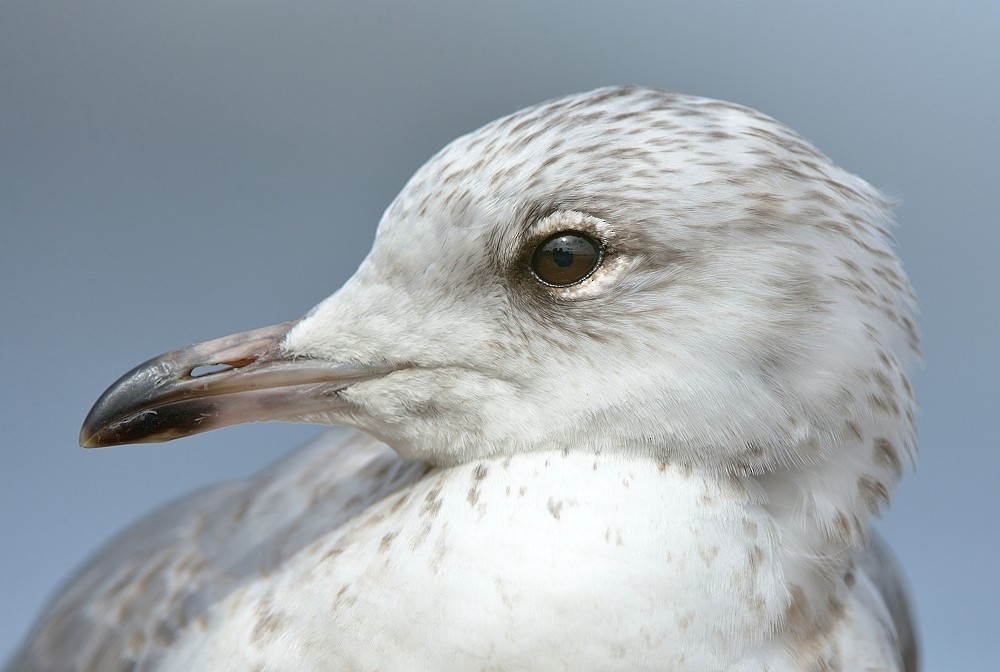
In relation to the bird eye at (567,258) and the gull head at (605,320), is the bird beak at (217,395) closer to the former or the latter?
the gull head at (605,320)

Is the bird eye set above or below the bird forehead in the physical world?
below

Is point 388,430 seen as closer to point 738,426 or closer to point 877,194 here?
point 738,426

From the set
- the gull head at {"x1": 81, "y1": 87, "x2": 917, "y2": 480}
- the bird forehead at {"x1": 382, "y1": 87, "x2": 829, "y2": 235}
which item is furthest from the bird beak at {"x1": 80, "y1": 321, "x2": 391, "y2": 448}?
the bird forehead at {"x1": 382, "y1": 87, "x2": 829, "y2": 235}

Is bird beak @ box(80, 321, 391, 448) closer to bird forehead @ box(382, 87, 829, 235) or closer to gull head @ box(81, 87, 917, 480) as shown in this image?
gull head @ box(81, 87, 917, 480)

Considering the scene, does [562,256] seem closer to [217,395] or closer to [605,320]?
[605,320]

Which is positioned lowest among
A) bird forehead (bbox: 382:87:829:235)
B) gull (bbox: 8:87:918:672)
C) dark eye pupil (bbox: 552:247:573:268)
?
gull (bbox: 8:87:918:672)

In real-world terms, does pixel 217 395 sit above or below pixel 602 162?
below

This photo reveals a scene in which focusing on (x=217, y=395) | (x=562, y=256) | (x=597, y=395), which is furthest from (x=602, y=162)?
(x=217, y=395)

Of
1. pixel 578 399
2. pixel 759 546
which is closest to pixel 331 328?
pixel 578 399
